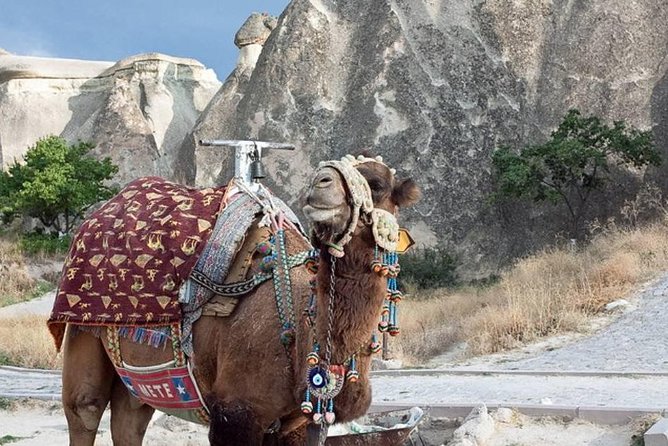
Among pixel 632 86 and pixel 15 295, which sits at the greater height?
pixel 632 86

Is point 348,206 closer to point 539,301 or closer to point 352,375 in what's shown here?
point 352,375

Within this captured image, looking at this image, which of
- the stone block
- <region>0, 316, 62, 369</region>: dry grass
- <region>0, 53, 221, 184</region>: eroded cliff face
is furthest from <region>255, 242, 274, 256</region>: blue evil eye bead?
<region>0, 53, 221, 184</region>: eroded cliff face

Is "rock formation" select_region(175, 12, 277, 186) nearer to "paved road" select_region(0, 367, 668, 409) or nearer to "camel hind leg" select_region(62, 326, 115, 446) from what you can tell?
"paved road" select_region(0, 367, 668, 409)

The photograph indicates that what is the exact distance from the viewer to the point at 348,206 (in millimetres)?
2760

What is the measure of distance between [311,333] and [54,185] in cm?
2582

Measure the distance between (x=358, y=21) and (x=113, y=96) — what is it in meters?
11.9

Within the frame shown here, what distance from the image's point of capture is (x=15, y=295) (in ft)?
74.9

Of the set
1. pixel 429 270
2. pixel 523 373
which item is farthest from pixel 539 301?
pixel 429 270

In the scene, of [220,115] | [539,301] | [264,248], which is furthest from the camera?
[220,115]

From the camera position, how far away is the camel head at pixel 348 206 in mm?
2725

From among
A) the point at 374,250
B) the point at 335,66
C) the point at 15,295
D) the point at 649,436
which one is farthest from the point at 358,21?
the point at 374,250

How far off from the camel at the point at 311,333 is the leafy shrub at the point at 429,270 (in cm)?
1744

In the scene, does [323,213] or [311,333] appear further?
[311,333]

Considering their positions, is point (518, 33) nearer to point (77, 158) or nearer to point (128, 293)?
point (77, 158)
